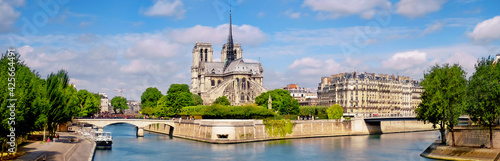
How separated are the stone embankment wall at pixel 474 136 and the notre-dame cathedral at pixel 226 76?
2906 inches

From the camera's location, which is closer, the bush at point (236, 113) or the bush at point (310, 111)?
the bush at point (236, 113)

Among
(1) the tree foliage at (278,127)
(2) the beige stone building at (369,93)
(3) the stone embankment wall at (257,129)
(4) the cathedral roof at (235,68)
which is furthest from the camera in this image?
(4) the cathedral roof at (235,68)

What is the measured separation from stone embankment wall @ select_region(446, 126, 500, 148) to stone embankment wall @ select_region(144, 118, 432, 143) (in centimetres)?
2658

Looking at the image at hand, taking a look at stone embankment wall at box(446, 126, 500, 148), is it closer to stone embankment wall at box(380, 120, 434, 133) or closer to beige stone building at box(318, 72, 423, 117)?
stone embankment wall at box(380, 120, 434, 133)

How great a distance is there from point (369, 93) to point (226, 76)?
35440 mm

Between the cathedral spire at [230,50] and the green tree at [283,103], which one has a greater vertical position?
the cathedral spire at [230,50]

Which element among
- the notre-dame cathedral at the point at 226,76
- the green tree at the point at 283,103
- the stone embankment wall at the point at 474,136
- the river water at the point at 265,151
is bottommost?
the river water at the point at 265,151

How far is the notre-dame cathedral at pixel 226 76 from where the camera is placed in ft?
400

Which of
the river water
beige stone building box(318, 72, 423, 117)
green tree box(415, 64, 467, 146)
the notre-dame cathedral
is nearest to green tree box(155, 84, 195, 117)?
the notre-dame cathedral

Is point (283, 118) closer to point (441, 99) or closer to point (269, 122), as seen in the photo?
point (269, 122)

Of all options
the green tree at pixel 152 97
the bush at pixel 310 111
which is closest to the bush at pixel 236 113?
the bush at pixel 310 111

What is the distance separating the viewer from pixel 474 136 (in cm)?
4388

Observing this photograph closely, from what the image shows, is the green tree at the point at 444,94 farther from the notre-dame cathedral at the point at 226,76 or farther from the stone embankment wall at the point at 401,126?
the notre-dame cathedral at the point at 226,76

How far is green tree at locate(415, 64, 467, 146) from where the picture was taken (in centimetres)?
4462
